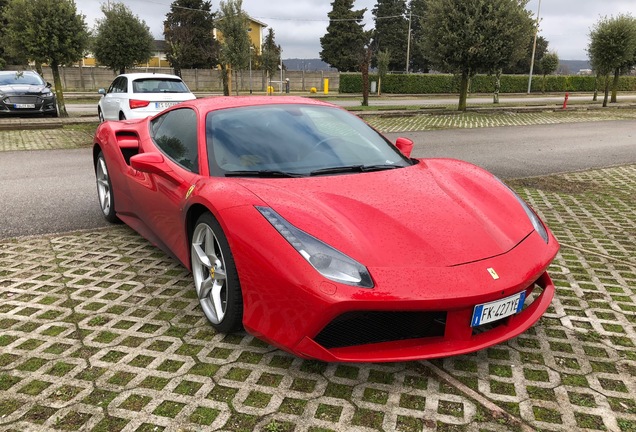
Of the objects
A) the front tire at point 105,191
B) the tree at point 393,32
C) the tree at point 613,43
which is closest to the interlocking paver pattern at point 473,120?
the tree at point 613,43

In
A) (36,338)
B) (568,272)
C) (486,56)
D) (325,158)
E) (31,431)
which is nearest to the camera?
(31,431)

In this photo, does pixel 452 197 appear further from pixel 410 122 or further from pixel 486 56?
pixel 486 56

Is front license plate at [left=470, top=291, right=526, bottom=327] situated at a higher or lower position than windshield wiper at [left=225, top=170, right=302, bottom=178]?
lower

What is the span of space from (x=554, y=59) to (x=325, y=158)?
44.0m

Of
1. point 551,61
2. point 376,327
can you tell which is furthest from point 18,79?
point 551,61

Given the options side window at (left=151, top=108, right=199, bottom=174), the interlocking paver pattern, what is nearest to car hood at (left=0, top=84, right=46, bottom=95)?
the interlocking paver pattern

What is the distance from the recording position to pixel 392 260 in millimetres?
2229

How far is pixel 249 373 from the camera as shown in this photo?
245 cm

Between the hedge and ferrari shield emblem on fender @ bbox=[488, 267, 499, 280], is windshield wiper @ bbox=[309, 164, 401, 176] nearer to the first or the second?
ferrari shield emblem on fender @ bbox=[488, 267, 499, 280]

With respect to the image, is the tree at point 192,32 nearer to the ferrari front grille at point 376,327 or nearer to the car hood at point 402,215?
the car hood at point 402,215

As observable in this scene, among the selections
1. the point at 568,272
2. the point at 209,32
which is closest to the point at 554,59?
the point at 209,32

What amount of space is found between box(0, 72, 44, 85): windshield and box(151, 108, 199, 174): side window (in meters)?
14.0

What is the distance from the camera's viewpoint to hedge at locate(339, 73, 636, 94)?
41.2 meters

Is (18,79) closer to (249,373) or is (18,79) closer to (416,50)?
(249,373)
